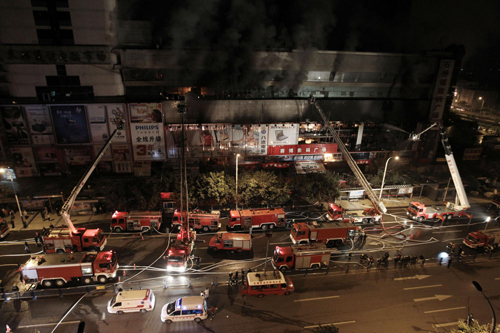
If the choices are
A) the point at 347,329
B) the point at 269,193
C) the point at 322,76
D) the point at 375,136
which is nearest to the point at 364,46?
the point at 322,76

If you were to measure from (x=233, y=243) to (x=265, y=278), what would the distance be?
491cm

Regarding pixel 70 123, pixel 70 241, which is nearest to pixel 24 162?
pixel 70 123

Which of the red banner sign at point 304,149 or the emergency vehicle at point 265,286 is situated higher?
the red banner sign at point 304,149

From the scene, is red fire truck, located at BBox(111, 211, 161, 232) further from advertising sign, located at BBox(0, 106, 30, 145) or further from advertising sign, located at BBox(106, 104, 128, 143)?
advertising sign, located at BBox(0, 106, 30, 145)

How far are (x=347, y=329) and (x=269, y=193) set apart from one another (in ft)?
47.2

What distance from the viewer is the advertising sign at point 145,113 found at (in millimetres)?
32250

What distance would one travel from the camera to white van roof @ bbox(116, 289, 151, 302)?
1723 cm

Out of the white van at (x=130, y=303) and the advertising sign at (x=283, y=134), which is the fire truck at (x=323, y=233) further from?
the advertising sign at (x=283, y=134)

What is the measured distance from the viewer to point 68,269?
19172 millimetres

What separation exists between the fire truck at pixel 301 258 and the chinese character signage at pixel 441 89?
29.6 meters

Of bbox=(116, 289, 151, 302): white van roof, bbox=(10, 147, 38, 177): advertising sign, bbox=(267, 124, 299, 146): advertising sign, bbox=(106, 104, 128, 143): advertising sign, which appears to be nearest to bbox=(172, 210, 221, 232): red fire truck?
bbox=(116, 289, 151, 302): white van roof

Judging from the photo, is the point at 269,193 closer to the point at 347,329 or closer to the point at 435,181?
the point at 347,329

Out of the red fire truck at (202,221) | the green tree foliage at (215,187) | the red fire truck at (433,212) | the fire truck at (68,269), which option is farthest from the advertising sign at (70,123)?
the red fire truck at (433,212)

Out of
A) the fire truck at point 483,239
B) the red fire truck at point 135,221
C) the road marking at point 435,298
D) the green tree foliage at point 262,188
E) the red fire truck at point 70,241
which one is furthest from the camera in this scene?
the green tree foliage at point 262,188
